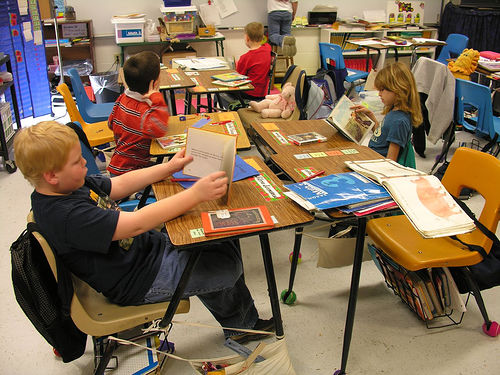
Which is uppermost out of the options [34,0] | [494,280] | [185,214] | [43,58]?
[34,0]

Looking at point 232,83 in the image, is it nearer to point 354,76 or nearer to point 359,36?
point 354,76

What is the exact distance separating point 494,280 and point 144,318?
4.92 ft

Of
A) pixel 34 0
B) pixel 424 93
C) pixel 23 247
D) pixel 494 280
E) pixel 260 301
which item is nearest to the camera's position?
pixel 23 247

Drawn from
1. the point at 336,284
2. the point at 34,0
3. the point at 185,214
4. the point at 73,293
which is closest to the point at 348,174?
the point at 185,214

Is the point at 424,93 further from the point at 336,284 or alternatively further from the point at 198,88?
the point at 336,284

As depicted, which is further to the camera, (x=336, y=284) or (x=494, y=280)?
(x=336, y=284)

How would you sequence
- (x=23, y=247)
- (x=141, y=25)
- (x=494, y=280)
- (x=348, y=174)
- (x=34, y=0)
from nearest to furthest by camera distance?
(x=23, y=247), (x=348, y=174), (x=494, y=280), (x=34, y=0), (x=141, y=25)

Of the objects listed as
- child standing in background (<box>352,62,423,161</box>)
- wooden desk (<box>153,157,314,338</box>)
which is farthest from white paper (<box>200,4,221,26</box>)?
wooden desk (<box>153,157,314,338</box>)

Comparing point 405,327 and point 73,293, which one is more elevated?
point 73,293

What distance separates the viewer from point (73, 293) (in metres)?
1.39

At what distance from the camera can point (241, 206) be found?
5.11 ft

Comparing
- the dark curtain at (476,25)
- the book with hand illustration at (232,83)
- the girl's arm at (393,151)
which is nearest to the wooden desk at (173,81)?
the book with hand illustration at (232,83)

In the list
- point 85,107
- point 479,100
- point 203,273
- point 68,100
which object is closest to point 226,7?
point 85,107

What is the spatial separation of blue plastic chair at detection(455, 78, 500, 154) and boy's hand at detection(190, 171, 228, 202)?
237cm
